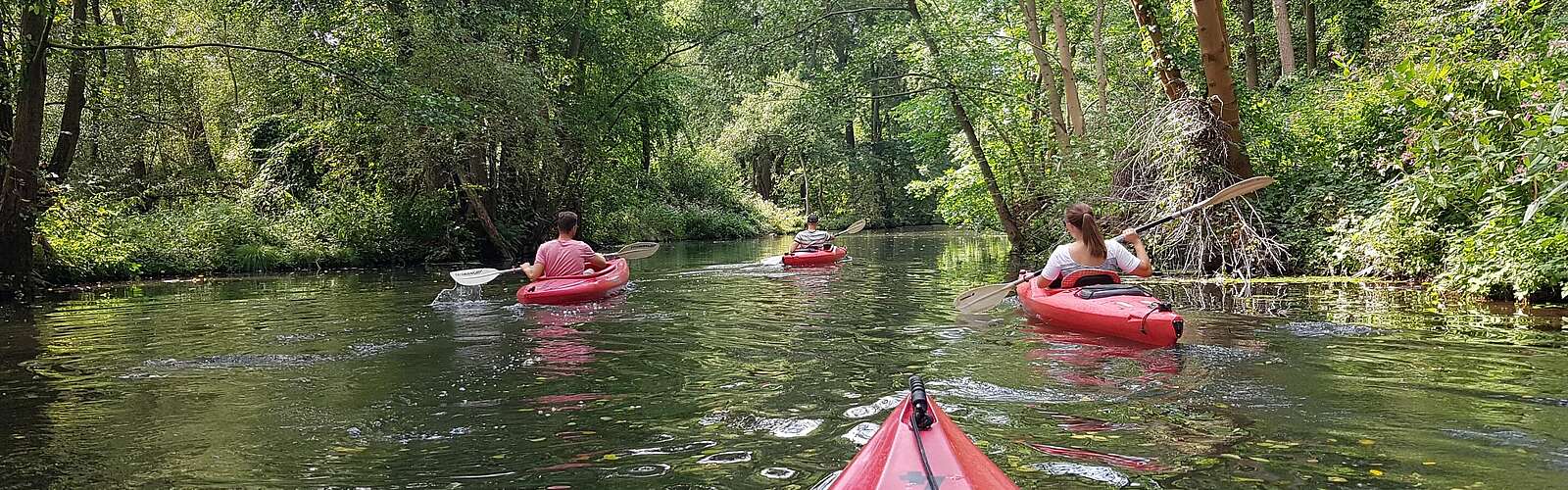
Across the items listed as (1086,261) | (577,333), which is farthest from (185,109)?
(1086,261)

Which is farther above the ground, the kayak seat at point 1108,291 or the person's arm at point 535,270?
the person's arm at point 535,270

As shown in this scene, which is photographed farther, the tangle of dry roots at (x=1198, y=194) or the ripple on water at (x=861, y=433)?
the tangle of dry roots at (x=1198, y=194)

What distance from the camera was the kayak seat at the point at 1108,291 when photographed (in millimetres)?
7610

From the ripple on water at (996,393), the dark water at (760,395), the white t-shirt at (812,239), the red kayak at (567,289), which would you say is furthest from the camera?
the white t-shirt at (812,239)

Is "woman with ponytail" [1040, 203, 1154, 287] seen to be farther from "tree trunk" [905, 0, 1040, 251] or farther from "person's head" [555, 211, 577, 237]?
"tree trunk" [905, 0, 1040, 251]

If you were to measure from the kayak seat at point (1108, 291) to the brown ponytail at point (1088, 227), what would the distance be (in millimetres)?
277

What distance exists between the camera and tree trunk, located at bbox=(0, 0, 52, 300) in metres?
11.8

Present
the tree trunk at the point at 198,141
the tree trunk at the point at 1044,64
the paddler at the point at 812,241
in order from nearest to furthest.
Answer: the tree trunk at the point at 1044,64 < the paddler at the point at 812,241 < the tree trunk at the point at 198,141

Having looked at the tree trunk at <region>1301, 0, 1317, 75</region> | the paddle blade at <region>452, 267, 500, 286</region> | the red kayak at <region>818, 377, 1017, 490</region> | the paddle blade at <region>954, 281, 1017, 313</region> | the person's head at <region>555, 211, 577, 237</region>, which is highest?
the tree trunk at <region>1301, 0, 1317, 75</region>

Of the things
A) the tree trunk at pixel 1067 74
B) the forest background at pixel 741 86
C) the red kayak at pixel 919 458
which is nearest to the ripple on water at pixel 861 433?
the red kayak at pixel 919 458

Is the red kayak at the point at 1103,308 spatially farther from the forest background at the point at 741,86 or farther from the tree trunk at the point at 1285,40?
the tree trunk at the point at 1285,40

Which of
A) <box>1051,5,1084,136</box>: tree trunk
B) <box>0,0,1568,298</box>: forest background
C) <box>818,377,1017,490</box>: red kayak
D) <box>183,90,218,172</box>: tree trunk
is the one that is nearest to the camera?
<box>818,377,1017,490</box>: red kayak

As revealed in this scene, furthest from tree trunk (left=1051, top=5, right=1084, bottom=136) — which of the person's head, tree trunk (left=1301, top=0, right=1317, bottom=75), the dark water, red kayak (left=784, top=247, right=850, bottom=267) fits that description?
the person's head

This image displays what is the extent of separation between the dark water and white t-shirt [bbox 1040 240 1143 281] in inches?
19.7
